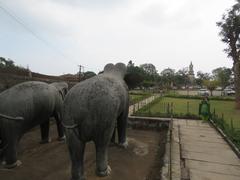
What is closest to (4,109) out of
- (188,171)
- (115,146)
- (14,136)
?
(14,136)

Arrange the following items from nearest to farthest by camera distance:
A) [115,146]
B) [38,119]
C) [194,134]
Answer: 1. [38,119]
2. [115,146]
3. [194,134]

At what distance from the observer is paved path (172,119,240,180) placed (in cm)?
457

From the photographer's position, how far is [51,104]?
200 inches

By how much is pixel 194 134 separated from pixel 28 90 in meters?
5.86

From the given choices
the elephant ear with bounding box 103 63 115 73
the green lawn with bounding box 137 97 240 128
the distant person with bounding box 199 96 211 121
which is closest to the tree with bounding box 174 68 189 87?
the green lawn with bounding box 137 97 240 128

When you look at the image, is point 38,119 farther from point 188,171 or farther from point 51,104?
point 188,171

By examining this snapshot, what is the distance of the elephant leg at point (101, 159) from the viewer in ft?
11.8

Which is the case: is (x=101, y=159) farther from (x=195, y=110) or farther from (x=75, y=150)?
(x=195, y=110)

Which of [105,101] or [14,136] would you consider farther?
[14,136]

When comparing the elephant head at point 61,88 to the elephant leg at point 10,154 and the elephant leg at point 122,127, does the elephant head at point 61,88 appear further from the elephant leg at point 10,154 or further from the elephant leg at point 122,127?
the elephant leg at point 10,154

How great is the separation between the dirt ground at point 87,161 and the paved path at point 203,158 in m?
0.43

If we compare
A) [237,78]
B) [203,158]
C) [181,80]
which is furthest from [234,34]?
[181,80]

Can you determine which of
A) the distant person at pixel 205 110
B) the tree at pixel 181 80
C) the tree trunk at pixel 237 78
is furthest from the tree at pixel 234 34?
the tree at pixel 181 80

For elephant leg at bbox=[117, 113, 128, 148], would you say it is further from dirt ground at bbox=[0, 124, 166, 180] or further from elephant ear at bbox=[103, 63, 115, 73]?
elephant ear at bbox=[103, 63, 115, 73]
